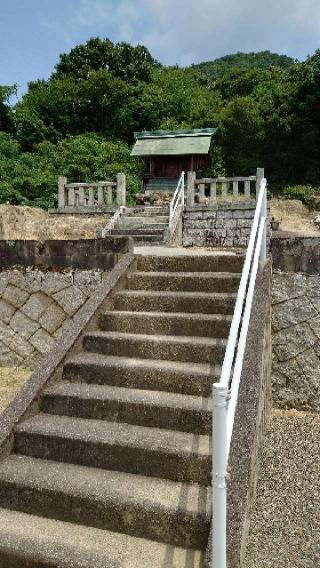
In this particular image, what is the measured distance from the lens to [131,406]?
271cm

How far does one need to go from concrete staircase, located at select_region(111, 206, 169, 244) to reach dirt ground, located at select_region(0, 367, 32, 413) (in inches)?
238

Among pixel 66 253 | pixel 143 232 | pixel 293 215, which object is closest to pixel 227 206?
pixel 143 232

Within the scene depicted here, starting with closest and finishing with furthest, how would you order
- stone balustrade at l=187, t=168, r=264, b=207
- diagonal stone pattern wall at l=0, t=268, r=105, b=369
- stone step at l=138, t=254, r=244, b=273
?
1. stone step at l=138, t=254, r=244, b=273
2. diagonal stone pattern wall at l=0, t=268, r=105, b=369
3. stone balustrade at l=187, t=168, r=264, b=207

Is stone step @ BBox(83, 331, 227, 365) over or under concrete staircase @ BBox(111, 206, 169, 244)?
under

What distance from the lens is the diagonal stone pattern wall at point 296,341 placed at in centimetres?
400

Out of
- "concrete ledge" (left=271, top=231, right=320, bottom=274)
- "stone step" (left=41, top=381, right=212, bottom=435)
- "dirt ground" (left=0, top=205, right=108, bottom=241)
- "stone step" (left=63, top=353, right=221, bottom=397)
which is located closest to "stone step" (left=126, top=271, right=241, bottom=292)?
"concrete ledge" (left=271, top=231, right=320, bottom=274)

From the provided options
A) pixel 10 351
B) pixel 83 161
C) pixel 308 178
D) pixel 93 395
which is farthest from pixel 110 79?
pixel 93 395

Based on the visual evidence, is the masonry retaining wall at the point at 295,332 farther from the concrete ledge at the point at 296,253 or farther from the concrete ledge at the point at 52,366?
the concrete ledge at the point at 52,366

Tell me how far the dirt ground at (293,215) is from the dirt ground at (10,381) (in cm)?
1246

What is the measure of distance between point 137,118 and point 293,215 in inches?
605

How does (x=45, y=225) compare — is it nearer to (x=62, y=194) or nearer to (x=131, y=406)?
(x=62, y=194)

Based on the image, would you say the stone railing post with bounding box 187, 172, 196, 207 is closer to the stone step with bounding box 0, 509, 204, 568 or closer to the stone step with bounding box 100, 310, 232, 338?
the stone step with bounding box 100, 310, 232, 338

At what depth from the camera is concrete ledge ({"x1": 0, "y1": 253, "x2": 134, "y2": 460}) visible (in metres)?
2.69

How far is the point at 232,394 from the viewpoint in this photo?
172 cm
